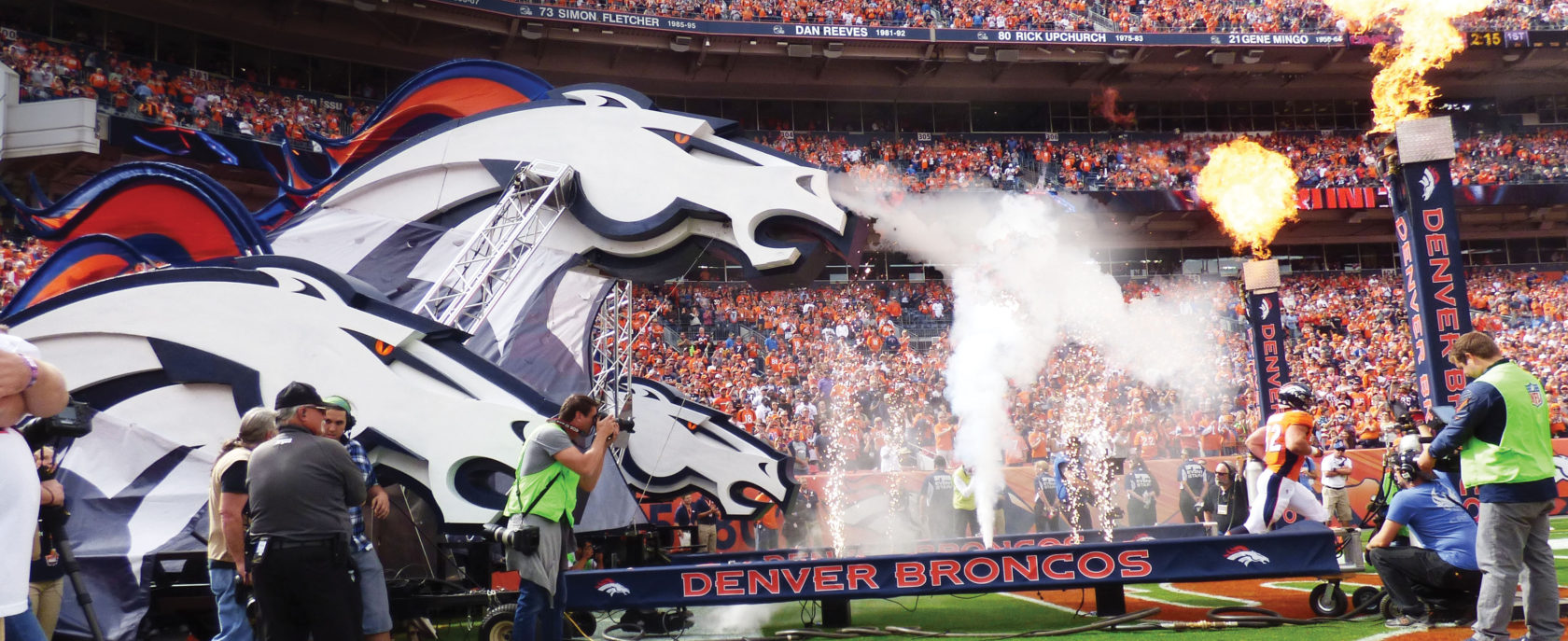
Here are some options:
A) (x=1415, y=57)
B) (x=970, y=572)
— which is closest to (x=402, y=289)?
(x=970, y=572)

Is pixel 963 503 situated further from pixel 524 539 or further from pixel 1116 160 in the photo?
pixel 1116 160

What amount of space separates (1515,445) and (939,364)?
19.0 m

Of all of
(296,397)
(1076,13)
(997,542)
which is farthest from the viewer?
(1076,13)

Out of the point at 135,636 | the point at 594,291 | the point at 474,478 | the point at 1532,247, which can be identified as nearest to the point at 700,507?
the point at 594,291

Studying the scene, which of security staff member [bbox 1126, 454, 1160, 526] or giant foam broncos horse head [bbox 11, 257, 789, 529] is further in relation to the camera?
security staff member [bbox 1126, 454, 1160, 526]

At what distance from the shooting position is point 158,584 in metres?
7.71

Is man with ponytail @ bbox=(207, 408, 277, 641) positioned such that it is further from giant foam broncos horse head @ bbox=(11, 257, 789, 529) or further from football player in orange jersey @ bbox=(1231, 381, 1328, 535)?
football player in orange jersey @ bbox=(1231, 381, 1328, 535)

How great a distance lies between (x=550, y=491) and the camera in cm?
625

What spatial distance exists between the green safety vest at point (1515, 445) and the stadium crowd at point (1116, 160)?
24.2 metres

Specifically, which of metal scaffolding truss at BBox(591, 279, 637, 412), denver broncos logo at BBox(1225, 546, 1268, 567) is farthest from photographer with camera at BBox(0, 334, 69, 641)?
metal scaffolding truss at BBox(591, 279, 637, 412)

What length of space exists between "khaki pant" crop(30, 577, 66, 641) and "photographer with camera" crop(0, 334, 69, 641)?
8.69 ft

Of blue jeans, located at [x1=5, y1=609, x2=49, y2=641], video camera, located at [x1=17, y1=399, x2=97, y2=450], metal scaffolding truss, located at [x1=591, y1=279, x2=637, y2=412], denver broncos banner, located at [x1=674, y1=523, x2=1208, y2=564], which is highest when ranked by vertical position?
metal scaffolding truss, located at [x1=591, y1=279, x2=637, y2=412]

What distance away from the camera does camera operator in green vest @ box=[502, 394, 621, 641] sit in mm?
6090

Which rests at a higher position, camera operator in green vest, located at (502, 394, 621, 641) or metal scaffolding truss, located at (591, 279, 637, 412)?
metal scaffolding truss, located at (591, 279, 637, 412)
